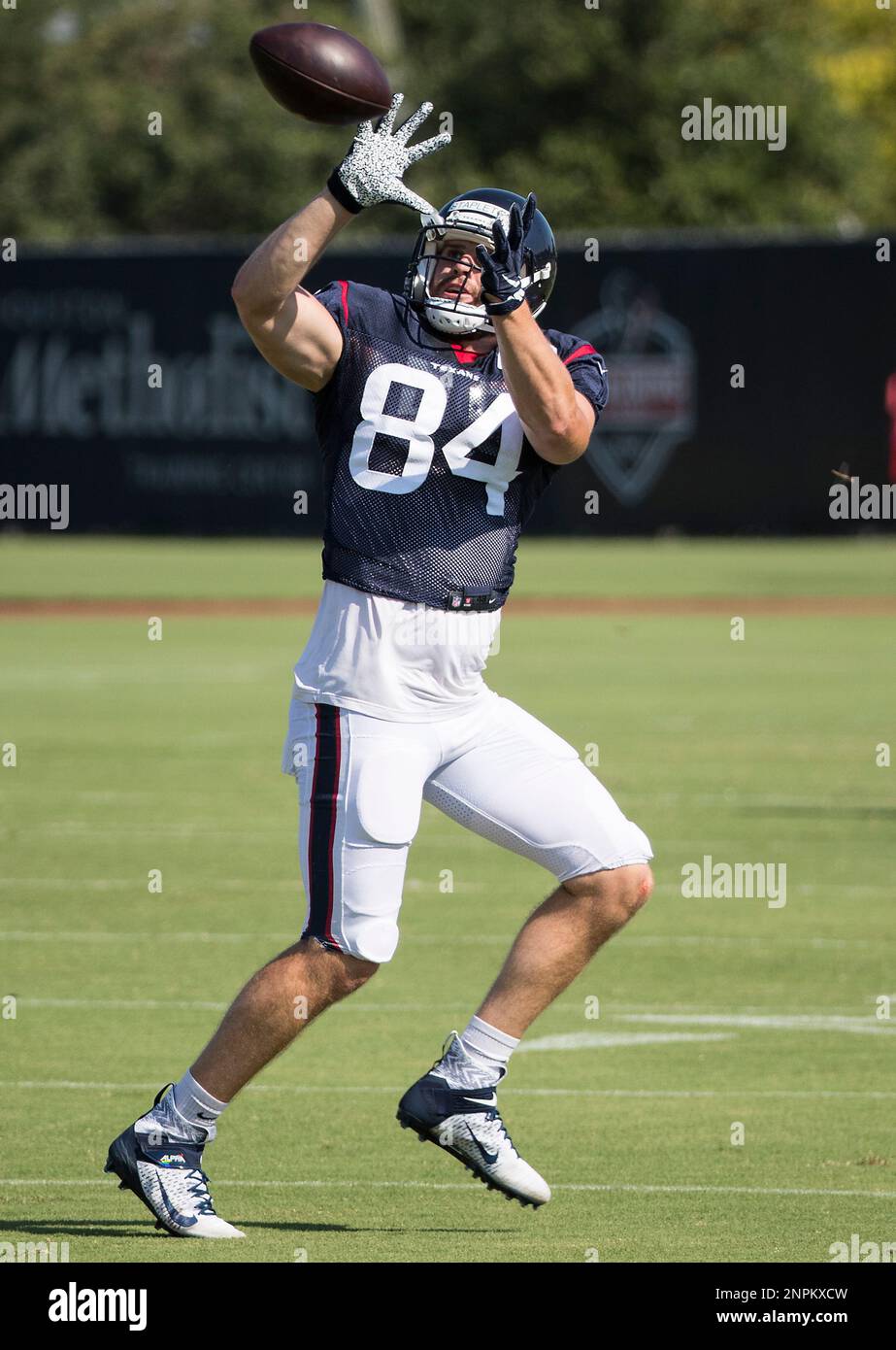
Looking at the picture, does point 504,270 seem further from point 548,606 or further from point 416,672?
point 548,606

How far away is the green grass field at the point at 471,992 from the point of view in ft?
19.7

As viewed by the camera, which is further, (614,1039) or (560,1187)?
(614,1039)

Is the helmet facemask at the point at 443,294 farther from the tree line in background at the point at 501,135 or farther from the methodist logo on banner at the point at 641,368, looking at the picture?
the tree line in background at the point at 501,135

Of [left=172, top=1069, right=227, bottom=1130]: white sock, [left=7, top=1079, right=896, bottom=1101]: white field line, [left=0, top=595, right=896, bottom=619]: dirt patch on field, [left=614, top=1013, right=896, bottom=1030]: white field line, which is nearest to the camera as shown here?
[left=172, top=1069, right=227, bottom=1130]: white sock

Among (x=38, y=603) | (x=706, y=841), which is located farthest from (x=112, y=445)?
(x=706, y=841)

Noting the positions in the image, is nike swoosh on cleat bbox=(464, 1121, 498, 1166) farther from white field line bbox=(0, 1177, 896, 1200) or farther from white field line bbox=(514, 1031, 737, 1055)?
white field line bbox=(514, 1031, 737, 1055)

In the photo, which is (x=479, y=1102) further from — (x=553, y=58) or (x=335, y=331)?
(x=553, y=58)

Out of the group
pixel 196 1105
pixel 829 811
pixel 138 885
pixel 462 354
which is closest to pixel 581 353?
pixel 462 354

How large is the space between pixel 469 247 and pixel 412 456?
502 mm

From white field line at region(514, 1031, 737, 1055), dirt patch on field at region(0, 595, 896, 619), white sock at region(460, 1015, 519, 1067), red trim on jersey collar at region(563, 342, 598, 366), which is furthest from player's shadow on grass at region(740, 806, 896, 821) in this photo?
dirt patch on field at region(0, 595, 896, 619)

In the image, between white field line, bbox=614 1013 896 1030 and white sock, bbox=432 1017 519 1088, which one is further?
white field line, bbox=614 1013 896 1030

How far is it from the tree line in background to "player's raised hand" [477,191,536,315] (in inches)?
1573

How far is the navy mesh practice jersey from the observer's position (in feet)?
19.5

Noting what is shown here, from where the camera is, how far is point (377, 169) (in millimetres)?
5695
